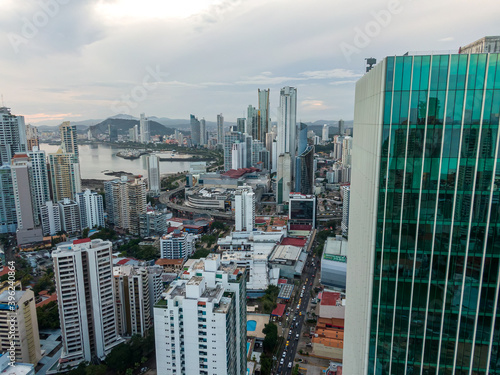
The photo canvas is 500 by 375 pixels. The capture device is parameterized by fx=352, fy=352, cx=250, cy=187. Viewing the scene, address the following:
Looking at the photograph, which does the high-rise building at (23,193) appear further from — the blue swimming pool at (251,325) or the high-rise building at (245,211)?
the blue swimming pool at (251,325)

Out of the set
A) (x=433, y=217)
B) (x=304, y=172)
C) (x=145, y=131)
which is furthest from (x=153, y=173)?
(x=145, y=131)

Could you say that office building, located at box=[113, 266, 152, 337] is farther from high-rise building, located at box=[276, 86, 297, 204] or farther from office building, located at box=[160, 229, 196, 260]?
high-rise building, located at box=[276, 86, 297, 204]

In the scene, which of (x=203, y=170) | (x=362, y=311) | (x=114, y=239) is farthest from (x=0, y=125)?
(x=362, y=311)

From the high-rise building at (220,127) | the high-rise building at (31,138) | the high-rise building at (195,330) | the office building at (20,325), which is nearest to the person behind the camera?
the high-rise building at (195,330)

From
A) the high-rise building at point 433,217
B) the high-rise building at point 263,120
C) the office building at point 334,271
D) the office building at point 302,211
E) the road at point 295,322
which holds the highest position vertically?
the high-rise building at point 263,120

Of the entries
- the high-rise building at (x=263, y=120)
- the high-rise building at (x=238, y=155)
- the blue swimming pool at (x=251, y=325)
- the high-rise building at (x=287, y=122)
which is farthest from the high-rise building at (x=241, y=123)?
the blue swimming pool at (x=251, y=325)

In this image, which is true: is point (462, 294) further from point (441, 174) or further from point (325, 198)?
point (325, 198)
